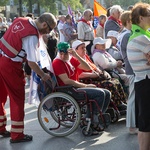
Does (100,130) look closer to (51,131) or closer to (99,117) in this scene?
(99,117)

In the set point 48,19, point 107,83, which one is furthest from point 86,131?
point 48,19

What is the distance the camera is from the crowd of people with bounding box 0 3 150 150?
13.4ft

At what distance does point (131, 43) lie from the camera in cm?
412

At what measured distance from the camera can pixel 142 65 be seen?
13.4ft

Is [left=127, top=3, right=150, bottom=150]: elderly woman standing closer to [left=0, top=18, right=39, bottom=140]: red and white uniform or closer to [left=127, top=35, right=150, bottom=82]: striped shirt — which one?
[left=127, top=35, right=150, bottom=82]: striped shirt

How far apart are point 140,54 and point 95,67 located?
2.38 metres

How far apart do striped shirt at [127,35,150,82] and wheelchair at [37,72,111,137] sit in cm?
143

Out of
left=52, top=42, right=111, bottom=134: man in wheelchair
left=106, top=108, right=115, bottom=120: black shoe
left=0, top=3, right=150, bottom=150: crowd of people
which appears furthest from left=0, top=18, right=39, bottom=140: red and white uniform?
left=106, top=108, right=115, bottom=120: black shoe

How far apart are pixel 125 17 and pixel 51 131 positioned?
1.88 m

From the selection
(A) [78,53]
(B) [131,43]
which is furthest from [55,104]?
(B) [131,43]

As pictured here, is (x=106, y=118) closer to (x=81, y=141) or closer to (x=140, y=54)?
(x=81, y=141)

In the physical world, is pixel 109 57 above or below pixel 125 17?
below

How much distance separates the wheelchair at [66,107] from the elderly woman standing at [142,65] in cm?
136

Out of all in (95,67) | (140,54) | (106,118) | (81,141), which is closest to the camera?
(140,54)
